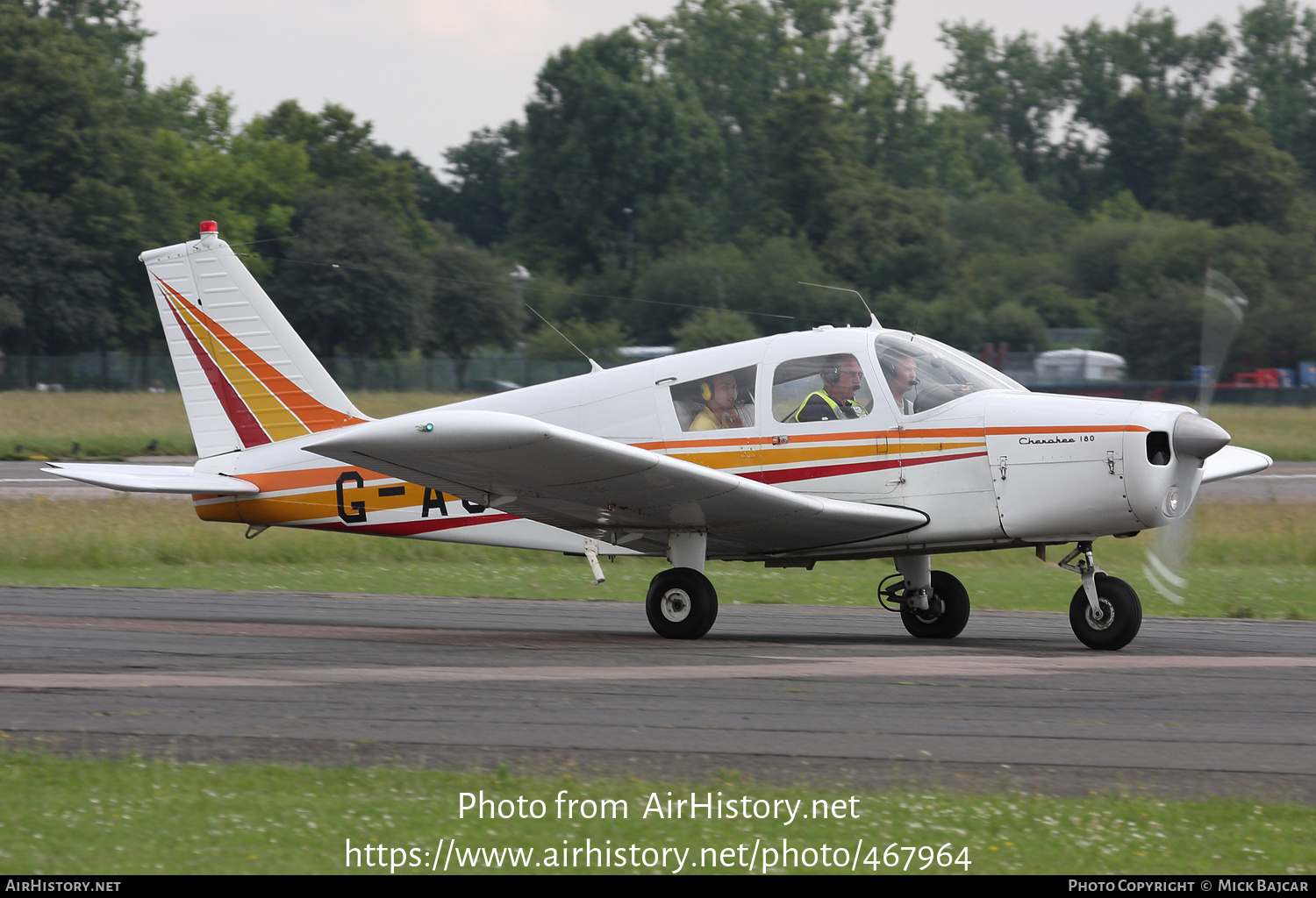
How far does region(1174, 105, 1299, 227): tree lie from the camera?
73.9m

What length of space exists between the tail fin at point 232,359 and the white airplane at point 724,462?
0.02 metres

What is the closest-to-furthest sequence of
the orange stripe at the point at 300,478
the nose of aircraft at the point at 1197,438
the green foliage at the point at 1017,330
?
the nose of aircraft at the point at 1197,438 → the orange stripe at the point at 300,478 → the green foliage at the point at 1017,330

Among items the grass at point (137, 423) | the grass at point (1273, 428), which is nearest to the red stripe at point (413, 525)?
the grass at point (137, 423)

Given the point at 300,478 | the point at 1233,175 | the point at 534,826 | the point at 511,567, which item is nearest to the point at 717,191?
the point at 1233,175

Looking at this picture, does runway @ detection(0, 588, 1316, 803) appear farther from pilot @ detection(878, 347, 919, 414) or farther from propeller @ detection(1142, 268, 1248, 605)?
pilot @ detection(878, 347, 919, 414)

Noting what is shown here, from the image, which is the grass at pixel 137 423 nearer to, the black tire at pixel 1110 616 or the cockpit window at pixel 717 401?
the cockpit window at pixel 717 401

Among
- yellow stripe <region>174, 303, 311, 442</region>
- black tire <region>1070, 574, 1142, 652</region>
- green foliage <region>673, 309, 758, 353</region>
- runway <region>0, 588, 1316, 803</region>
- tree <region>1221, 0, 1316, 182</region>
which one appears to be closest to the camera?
runway <region>0, 588, 1316, 803</region>

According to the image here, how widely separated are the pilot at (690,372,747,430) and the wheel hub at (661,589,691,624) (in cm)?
133

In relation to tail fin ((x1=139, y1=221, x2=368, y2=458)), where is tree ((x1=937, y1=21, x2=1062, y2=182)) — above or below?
above

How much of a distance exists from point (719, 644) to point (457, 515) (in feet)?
8.45

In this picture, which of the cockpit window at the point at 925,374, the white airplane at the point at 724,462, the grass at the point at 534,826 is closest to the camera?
the grass at the point at 534,826

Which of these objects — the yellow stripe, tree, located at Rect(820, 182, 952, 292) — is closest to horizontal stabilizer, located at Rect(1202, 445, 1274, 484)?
the yellow stripe

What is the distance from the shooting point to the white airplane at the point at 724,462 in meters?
10.3

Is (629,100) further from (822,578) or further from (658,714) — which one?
(658,714)
